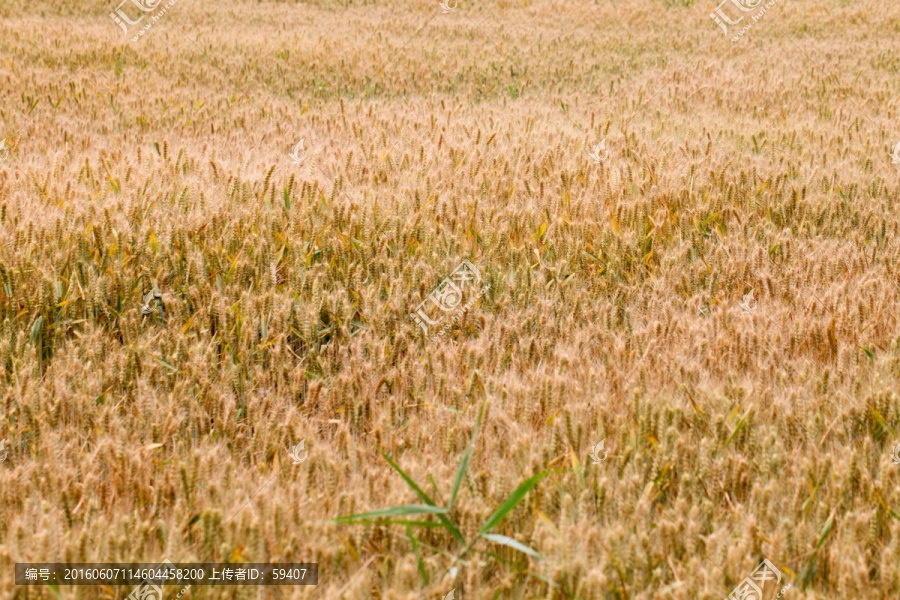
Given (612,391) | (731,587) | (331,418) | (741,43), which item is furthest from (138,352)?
(741,43)

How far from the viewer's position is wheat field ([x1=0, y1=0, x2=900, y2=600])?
1776mm

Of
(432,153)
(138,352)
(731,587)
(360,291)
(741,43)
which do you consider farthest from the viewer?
(741,43)

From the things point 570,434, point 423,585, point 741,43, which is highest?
point 741,43

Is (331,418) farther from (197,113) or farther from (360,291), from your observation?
(197,113)

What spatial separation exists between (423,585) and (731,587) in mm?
703

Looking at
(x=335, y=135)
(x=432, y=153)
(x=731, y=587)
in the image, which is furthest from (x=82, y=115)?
(x=731, y=587)

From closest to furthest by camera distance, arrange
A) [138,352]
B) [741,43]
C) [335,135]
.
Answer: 1. [138,352]
2. [335,135]
3. [741,43]

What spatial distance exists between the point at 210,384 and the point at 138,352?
38 cm

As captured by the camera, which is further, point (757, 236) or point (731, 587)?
point (757, 236)

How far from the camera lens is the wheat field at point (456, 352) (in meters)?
1.78

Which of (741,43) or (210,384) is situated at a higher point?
(741,43)

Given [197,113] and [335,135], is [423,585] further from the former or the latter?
[197,113]

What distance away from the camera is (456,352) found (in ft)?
8.91

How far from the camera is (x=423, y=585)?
5.54 ft
